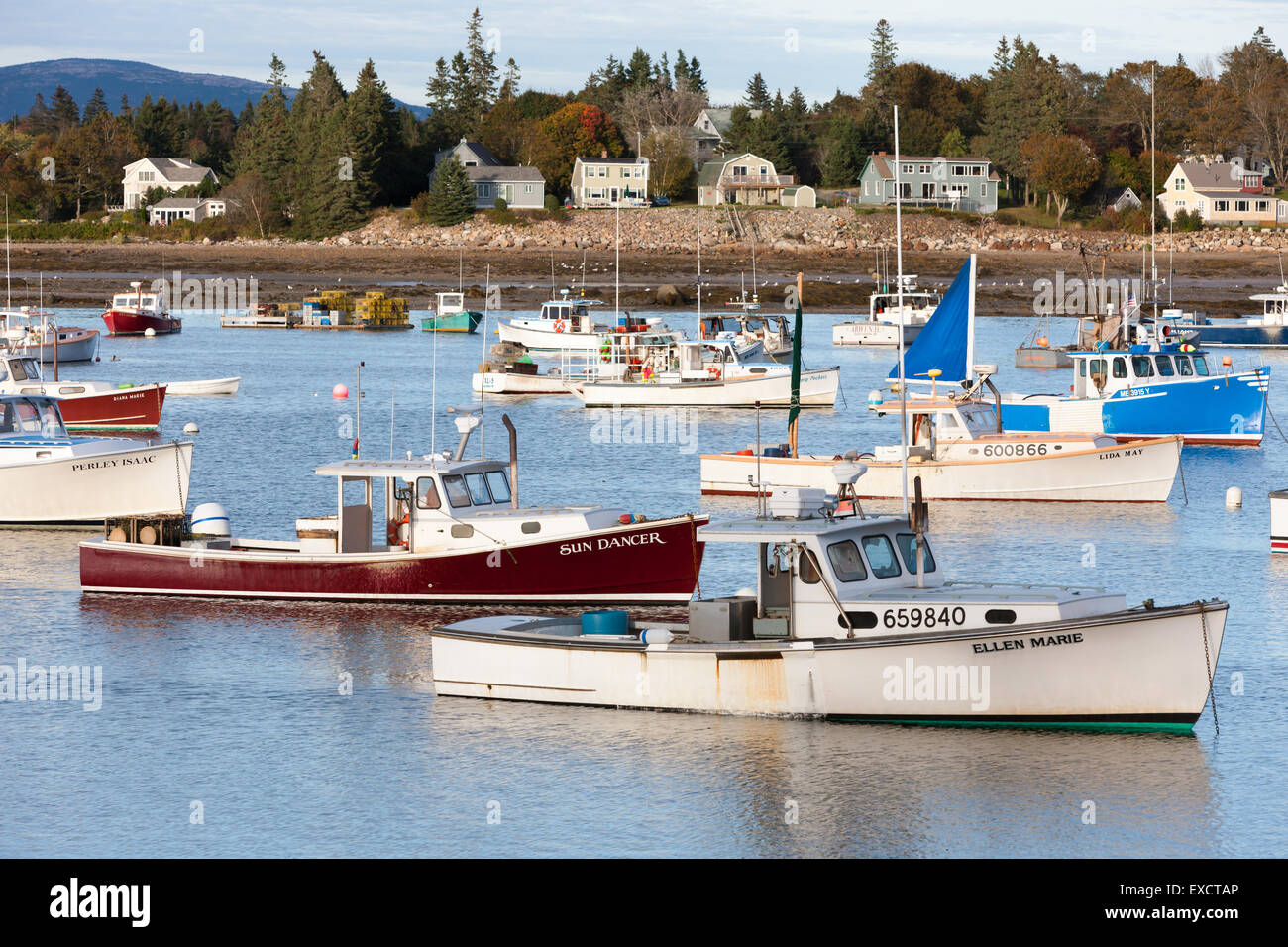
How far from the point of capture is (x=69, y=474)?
3512 centimetres

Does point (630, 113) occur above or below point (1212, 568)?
above

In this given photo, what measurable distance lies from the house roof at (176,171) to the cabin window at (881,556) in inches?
6058

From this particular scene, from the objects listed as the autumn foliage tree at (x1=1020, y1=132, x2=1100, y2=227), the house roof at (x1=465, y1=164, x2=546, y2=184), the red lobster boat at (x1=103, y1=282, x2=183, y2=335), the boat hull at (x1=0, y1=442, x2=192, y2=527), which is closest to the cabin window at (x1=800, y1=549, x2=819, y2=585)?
the boat hull at (x1=0, y1=442, x2=192, y2=527)

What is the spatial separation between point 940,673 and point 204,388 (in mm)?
50090

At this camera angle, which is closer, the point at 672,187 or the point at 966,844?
the point at 966,844

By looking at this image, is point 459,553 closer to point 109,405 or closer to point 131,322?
point 109,405

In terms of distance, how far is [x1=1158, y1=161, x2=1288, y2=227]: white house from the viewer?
151 m

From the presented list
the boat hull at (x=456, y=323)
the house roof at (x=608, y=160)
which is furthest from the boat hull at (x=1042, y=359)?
the house roof at (x=608, y=160)

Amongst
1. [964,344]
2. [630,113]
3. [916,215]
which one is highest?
[630,113]

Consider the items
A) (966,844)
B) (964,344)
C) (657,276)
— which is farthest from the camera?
(657,276)

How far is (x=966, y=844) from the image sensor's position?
1700cm
